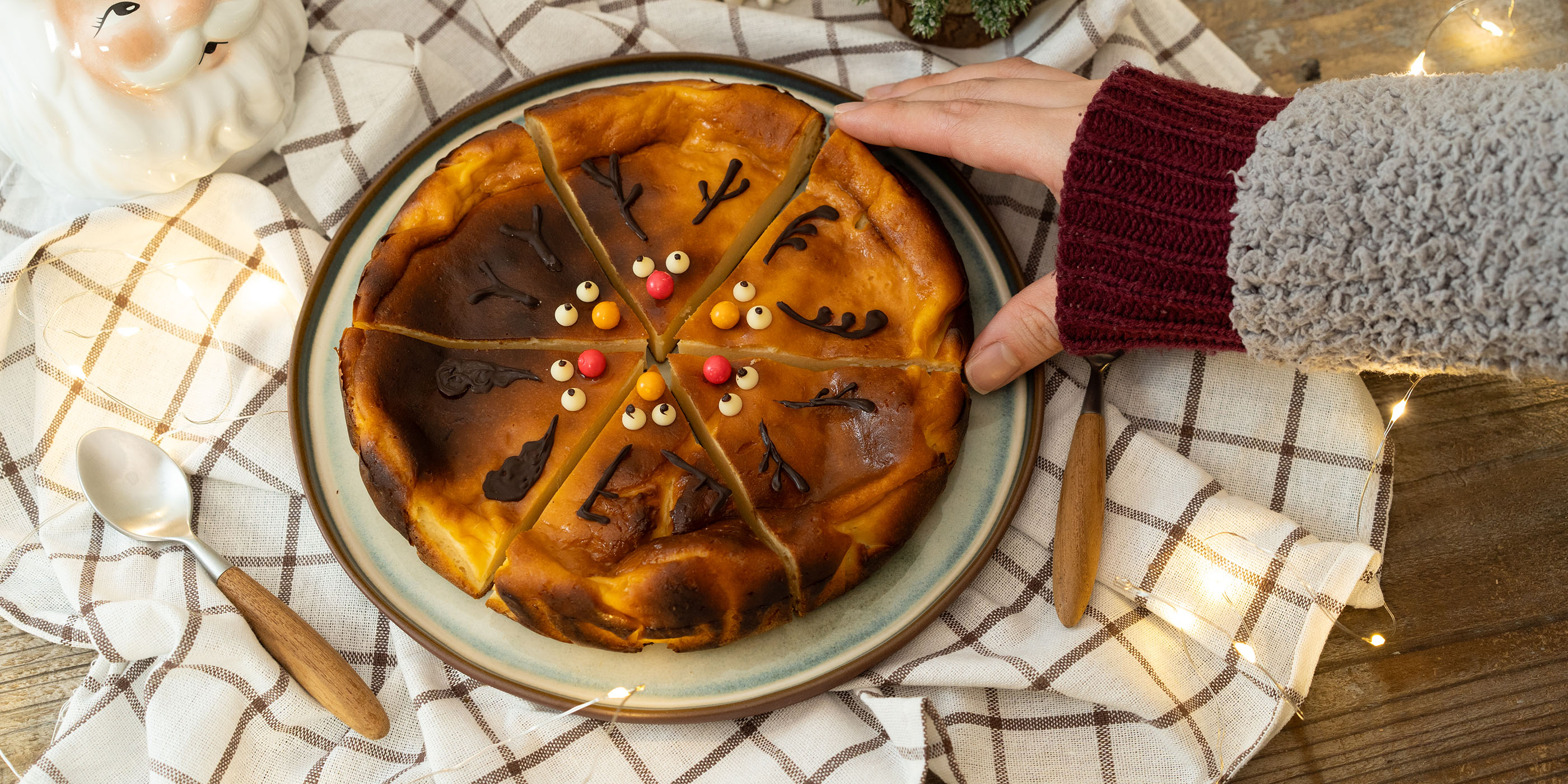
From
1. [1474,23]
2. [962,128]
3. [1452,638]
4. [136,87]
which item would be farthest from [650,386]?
[1474,23]

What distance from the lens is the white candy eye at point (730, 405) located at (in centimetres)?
259

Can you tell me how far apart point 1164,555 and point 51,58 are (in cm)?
330

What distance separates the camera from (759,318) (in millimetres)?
2664

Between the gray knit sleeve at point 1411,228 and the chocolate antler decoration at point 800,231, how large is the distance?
108 cm

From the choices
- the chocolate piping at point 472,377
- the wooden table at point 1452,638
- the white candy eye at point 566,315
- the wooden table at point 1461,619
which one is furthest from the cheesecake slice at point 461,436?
the wooden table at point 1461,619

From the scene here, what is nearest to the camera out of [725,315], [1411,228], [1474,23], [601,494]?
[1411,228]

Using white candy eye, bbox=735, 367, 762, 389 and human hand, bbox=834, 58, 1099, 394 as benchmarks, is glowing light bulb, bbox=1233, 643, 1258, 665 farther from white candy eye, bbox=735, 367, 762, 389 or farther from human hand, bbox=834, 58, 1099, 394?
white candy eye, bbox=735, 367, 762, 389

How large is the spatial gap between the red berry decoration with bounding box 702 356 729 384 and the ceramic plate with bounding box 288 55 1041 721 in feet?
2.27

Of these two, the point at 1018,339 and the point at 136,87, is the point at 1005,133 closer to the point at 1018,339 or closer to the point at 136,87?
the point at 1018,339

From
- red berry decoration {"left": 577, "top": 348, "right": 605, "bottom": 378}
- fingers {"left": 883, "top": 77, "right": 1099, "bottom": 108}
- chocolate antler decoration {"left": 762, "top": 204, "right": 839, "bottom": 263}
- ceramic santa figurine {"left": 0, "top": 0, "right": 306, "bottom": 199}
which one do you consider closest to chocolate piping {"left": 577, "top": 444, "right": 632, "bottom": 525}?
red berry decoration {"left": 577, "top": 348, "right": 605, "bottom": 378}

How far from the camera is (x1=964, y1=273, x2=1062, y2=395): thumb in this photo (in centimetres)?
254

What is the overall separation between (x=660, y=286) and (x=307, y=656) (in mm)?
1374

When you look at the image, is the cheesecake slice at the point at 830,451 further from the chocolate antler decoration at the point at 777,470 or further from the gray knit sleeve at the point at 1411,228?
the gray knit sleeve at the point at 1411,228

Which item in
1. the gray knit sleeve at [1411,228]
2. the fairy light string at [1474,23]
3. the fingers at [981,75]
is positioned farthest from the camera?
the fairy light string at [1474,23]
